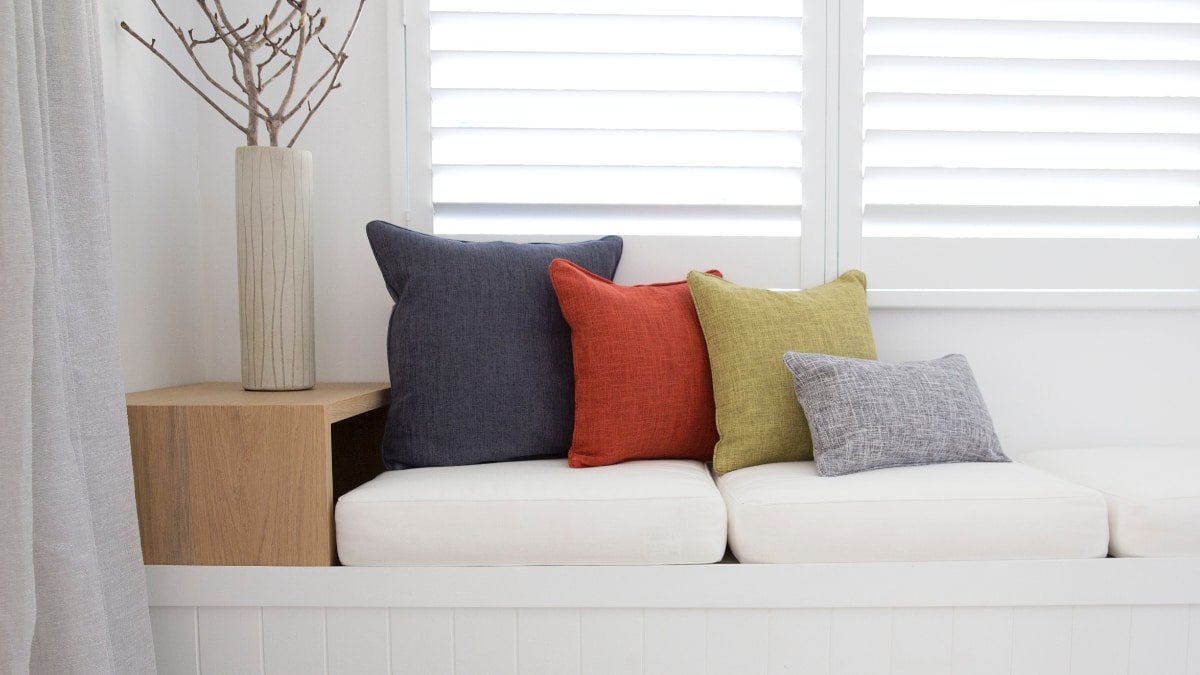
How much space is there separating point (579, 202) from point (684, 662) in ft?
4.01

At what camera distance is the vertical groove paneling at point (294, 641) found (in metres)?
1.55

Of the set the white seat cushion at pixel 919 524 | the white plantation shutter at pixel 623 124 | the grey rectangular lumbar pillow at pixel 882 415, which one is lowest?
the white seat cushion at pixel 919 524

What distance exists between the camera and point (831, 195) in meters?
2.24

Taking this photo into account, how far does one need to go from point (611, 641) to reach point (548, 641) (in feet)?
0.39

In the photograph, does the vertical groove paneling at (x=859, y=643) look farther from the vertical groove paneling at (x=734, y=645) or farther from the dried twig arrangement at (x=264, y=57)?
the dried twig arrangement at (x=264, y=57)

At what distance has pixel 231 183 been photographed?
2209 millimetres

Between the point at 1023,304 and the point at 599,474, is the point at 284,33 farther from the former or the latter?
the point at 1023,304

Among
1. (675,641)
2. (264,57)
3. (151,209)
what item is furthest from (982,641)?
(264,57)

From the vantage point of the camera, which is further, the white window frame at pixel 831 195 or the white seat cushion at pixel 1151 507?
the white window frame at pixel 831 195

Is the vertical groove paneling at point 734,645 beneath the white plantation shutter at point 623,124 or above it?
beneath

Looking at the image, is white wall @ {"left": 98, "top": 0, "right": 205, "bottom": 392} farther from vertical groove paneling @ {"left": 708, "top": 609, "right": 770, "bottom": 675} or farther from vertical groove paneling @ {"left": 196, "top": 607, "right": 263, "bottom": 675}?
vertical groove paneling @ {"left": 708, "top": 609, "right": 770, "bottom": 675}

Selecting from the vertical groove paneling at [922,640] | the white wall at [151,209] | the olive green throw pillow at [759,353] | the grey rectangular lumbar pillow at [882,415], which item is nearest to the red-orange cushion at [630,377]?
the olive green throw pillow at [759,353]

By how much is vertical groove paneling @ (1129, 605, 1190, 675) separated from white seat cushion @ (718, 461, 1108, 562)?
6.0 inches

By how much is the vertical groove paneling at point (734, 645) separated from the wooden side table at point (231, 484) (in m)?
0.75
